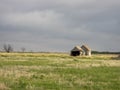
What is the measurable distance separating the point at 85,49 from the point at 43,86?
108073 millimetres

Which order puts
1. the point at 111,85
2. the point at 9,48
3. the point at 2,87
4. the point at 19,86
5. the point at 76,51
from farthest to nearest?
1. the point at 9,48
2. the point at 76,51
3. the point at 111,85
4. the point at 19,86
5. the point at 2,87

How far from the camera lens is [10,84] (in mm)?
23016

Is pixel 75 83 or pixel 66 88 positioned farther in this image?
pixel 75 83

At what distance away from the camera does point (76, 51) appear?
12438 centimetres

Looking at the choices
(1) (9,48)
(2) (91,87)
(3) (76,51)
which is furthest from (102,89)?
(1) (9,48)

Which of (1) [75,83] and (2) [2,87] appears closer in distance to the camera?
(2) [2,87]

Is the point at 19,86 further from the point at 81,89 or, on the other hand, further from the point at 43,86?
the point at 81,89

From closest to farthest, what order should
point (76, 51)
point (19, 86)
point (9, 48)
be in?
point (19, 86) → point (76, 51) → point (9, 48)

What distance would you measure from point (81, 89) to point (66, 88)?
0.80 metres

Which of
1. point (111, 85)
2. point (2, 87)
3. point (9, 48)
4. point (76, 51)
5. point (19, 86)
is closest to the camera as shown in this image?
point (2, 87)

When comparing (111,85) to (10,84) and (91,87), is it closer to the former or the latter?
(91,87)

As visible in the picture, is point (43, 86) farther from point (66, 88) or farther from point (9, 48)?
point (9, 48)

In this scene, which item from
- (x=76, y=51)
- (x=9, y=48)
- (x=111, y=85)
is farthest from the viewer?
(x=9, y=48)

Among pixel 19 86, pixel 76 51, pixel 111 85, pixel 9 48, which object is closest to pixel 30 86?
pixel 19 86
